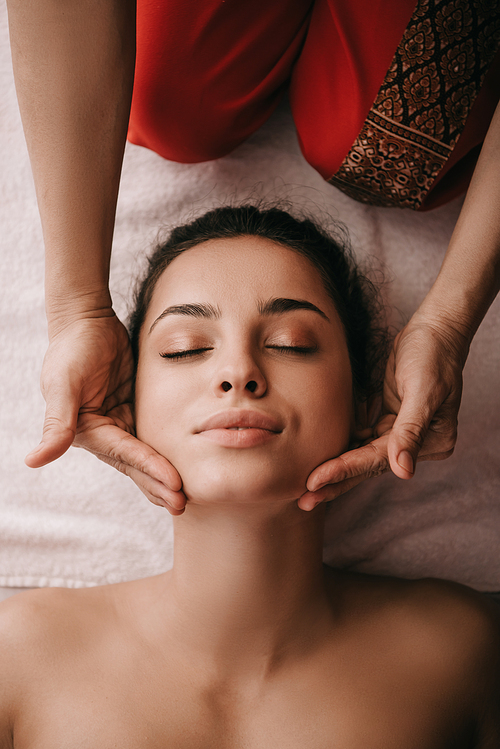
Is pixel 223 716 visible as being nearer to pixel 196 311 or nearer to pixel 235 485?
pixel 235 485

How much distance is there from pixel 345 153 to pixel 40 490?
4.47 feet

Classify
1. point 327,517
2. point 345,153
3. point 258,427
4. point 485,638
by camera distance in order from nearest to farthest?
point 258,427, point 485,638, point 345,153, point 327,517

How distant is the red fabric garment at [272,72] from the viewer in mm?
1382

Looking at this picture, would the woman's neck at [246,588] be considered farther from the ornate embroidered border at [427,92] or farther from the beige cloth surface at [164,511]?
the ornate embroidered border at [427,92]

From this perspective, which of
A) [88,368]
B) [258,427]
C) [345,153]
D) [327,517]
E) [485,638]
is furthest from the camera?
[327,517]

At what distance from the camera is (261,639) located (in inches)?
51.4

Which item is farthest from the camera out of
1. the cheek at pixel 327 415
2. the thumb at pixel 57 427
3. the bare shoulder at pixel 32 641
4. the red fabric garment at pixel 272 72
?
the red fabric garment at pixel 272 72

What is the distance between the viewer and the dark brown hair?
1.43 metres

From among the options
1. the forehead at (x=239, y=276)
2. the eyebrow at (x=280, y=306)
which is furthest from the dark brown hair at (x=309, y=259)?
the eyebrow at (x=280, y=306)

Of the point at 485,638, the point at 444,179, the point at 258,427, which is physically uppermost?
the point at 444,179

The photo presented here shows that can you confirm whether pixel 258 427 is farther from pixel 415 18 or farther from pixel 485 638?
pixel 415 18

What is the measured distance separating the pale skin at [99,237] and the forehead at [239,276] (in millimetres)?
192

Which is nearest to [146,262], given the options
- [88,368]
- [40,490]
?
[88,368]

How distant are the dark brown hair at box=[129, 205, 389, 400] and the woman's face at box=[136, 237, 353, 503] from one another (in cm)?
7
